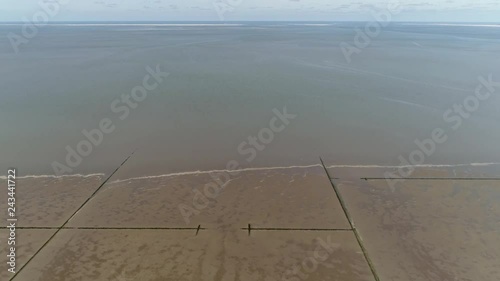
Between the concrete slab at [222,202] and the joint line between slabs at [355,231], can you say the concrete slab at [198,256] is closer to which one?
the joint line between slabs at [355,231]

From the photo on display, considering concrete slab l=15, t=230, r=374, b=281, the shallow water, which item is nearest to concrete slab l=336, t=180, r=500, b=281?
concrete slab l=15, t=230, r=374, b=281

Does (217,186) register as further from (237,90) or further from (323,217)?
(237,90)

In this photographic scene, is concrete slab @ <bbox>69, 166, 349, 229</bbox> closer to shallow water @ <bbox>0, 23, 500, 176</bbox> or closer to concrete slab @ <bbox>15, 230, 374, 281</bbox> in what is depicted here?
concrete slab @ <bbox>15, 230, 374, 281</bbox>

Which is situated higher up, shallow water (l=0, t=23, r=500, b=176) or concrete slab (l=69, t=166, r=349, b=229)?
shallow water (l=0, t=23, r=500, b=176)

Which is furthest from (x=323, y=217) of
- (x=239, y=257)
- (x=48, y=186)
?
(x=48, y=186)

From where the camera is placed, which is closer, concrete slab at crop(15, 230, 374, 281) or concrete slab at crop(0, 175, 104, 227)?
concrete slab at crop(15, 230, 374, 281)

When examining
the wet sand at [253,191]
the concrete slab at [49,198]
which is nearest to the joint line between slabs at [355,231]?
the wet sand at [253,191]
